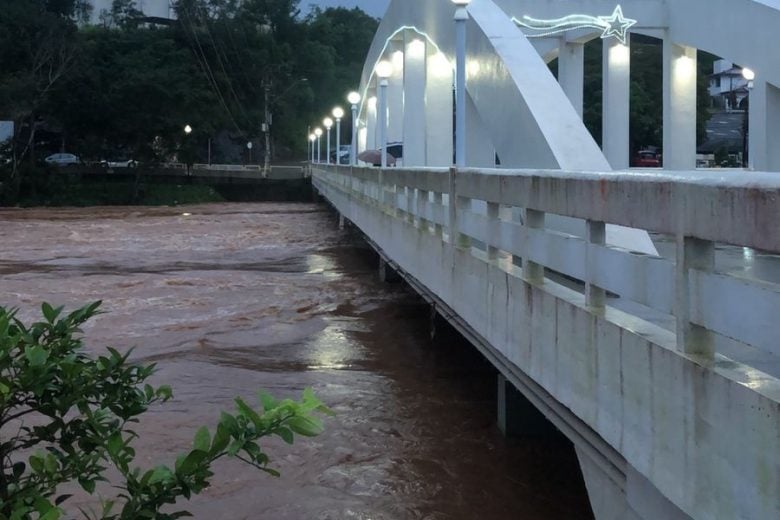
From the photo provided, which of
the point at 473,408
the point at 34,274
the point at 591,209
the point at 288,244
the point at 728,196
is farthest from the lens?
the point at 288,244

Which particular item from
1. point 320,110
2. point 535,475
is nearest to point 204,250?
point 535,475

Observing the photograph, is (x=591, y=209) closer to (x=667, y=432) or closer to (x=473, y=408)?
(x=667, y=432)

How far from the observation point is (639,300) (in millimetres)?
4355

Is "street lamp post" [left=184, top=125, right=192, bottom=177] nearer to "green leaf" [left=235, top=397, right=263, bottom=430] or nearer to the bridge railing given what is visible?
the bridge railing

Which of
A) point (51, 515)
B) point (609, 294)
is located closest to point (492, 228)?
point (609, 294)

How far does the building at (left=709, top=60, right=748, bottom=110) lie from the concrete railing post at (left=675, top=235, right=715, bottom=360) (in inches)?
1987

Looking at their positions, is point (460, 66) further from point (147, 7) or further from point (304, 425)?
point (147, 7)

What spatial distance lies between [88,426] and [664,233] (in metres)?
2.47

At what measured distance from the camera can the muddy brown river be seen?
7.13 meters

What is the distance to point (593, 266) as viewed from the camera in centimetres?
496

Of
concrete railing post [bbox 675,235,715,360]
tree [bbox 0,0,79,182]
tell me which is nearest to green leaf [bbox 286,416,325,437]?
concrete railing post [bbox 675,235,715,360]

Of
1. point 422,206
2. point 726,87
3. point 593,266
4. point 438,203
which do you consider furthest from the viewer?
point 726,87

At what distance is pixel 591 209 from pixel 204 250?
24.3 meters

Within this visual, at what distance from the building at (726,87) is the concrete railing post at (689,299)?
166ft
